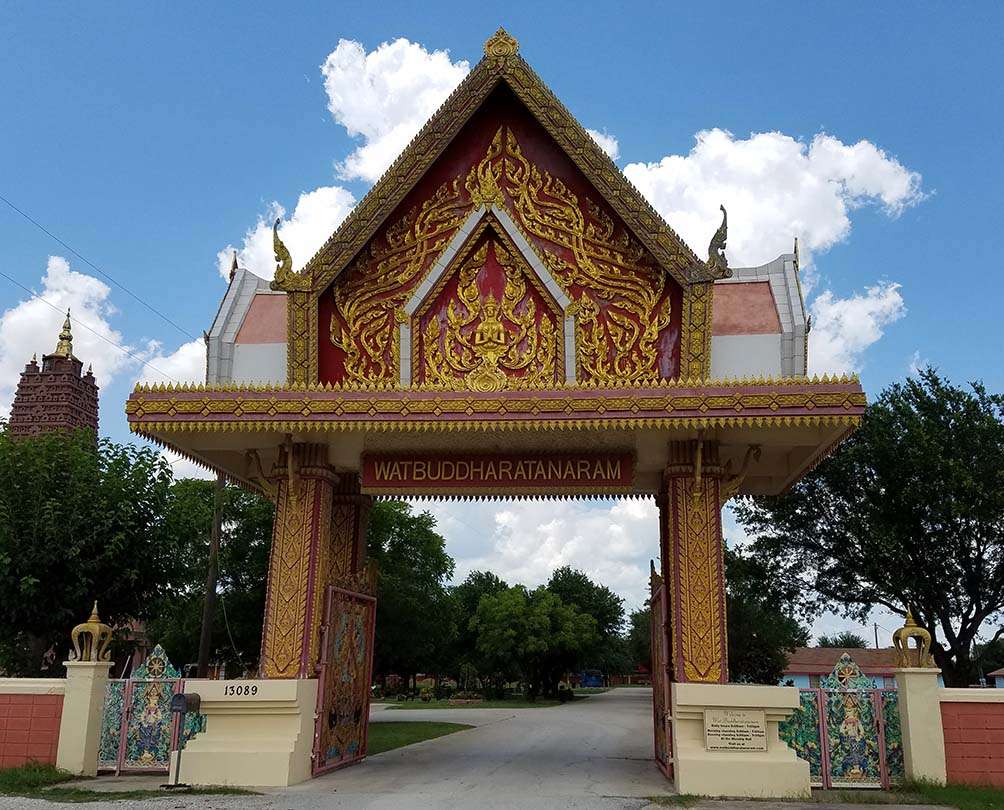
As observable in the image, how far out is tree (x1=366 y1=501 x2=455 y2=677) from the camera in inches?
1032

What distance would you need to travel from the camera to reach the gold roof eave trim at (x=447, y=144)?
1123 cm

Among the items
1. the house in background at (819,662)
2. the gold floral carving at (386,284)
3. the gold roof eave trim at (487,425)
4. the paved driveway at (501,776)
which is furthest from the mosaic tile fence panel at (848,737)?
the house in background at (819,662)

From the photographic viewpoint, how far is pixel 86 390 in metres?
36.3

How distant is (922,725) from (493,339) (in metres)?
6.56

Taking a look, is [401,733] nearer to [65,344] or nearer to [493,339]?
[493,339]

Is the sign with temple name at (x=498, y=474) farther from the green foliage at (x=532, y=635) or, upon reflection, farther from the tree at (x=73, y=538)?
the green foliage at (x=532, y=635)

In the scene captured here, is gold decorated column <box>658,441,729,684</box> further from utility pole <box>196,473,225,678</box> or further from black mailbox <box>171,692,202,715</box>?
utility pole <box>196,473,225,678</box>

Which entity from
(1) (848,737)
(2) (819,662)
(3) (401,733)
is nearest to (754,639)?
(3) (401,733)

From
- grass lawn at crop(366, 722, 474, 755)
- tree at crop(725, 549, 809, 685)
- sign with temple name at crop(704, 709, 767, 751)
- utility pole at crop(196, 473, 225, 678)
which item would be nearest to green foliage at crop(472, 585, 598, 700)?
tree at crop(725, 549, 809, 685)

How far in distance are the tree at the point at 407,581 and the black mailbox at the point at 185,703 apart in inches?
602

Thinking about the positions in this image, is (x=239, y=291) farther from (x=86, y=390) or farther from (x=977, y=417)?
(x=86, y=390)

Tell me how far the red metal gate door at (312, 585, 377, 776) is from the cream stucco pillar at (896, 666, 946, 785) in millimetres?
6651

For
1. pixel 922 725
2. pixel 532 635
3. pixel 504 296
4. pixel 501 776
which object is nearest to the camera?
pixel 922 725

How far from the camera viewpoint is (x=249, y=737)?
9984 mm
